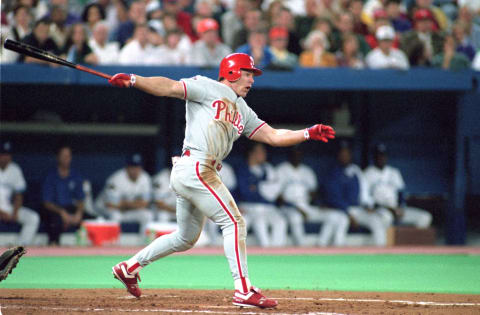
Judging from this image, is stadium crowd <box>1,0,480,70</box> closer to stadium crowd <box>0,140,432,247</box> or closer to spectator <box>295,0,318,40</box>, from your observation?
spectator <box>295,0,318,40</box>

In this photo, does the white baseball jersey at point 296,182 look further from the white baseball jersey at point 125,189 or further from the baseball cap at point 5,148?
the baseball cap at point 5,148

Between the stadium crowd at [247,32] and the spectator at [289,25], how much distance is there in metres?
0.02

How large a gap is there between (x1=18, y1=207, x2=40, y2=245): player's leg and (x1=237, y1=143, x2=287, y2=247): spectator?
2967 mm

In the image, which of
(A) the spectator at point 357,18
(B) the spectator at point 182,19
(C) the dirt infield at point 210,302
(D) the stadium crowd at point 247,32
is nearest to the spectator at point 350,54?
(D) the stadium crowd at point 247,32

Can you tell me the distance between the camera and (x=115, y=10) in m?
11.5

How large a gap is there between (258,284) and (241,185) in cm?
454

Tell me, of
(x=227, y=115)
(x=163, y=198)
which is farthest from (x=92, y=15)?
(x=227, y=115)

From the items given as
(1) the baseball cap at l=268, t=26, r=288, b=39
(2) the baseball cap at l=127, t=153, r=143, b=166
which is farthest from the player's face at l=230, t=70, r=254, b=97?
(2) the baseball cap at l=127, t=153, r=143, b=166

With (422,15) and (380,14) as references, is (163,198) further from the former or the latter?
(422,15)

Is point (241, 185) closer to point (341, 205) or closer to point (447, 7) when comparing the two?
point (341, 205)

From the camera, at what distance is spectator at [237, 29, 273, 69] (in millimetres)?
10422

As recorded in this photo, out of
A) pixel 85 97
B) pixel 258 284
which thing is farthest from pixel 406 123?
pixel 258 284

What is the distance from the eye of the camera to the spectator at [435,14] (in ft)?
41.4

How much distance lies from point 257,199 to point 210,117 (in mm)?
6088
